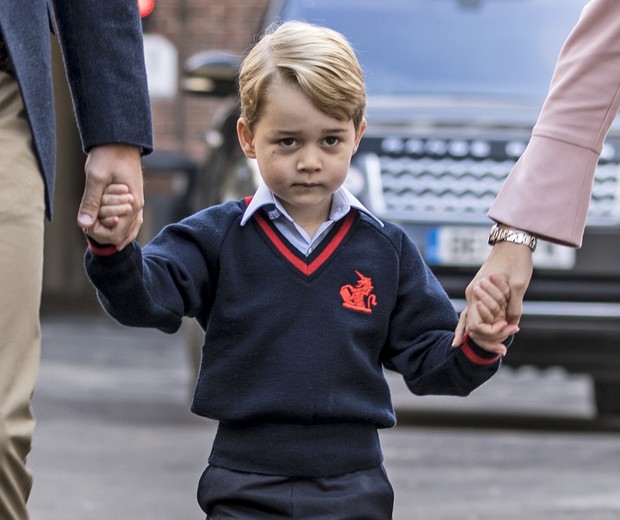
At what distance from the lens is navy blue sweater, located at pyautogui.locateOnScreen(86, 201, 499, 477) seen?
3238 millimetres

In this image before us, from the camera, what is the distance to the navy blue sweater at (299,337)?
10.6ft

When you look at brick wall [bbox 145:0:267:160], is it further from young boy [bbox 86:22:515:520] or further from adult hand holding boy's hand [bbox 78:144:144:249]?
adult hand holding boy's hand [bbox 78:144:144:249]

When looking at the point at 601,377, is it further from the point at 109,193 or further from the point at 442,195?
the point at 109,193

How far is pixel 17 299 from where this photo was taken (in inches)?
115

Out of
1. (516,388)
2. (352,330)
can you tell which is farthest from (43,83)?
(516,388)

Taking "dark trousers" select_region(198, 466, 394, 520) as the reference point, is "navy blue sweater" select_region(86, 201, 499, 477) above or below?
above

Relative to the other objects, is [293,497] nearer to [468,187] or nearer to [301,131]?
[301,131]

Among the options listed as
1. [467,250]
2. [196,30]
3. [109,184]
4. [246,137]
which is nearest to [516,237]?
[246,137]

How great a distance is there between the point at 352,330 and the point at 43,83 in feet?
2.24

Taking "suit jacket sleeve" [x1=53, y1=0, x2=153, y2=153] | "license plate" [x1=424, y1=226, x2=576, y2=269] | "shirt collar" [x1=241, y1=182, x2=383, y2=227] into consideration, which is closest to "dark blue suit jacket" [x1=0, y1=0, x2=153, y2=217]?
"suit jacket sleeve" [x1=53, y1=0, x2=153, y2=153]

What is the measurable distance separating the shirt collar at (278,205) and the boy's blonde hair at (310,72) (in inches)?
5.0

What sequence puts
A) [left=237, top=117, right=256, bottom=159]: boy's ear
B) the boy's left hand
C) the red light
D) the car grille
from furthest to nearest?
1. the red light
2. the car grille
3. [left=237, top=117, right=256, bottom=159]: boy's ear
4. the boy's left hand

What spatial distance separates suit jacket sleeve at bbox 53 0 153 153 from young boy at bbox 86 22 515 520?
0.22 metres

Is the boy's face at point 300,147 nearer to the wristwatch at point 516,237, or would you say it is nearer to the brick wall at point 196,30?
the wristwatch at point 516,237
